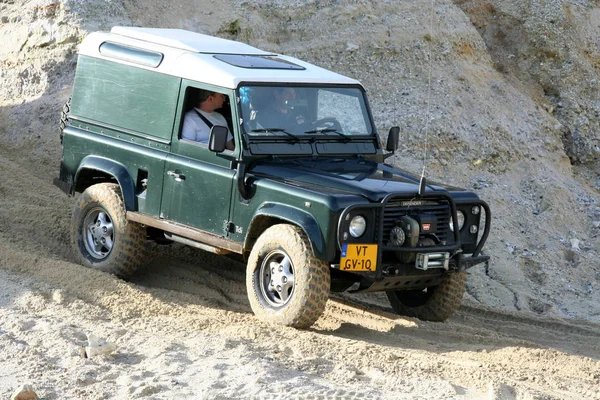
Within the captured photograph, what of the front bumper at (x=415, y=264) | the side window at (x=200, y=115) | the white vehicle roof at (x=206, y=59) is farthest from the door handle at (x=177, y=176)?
the front bumper at (x=415, y=264)

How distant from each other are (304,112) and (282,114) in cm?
23

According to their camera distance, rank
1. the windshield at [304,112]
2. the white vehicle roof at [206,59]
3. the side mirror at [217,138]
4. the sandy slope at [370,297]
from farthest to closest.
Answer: the white vehicle roof at [206,59] < the windshield at [304,112] < the side mirror at [217,138] < the sandy slope at [370,297]

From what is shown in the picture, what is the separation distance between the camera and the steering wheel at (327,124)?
9281 mm

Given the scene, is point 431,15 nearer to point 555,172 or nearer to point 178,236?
point 555,172

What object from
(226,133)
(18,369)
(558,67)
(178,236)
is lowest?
(18,369)

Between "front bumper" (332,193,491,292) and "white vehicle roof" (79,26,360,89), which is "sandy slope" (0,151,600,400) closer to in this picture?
"front bumper" (332,193,491,292)

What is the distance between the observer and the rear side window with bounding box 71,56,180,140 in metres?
9.47

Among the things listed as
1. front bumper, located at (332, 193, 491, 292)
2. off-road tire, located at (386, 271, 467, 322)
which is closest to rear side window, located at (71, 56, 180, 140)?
front bumper, located at (332, 193, 491, 292)

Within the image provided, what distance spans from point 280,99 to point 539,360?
3107mm

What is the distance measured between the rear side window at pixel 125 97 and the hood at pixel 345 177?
1.23 meters

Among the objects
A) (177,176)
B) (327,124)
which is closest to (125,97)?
(177,176)

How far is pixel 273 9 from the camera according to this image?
1619 cm

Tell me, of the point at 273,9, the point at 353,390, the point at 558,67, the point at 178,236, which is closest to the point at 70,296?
the point at 178,236

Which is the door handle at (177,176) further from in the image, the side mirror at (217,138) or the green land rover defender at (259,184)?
the side mirror at (217,138)
